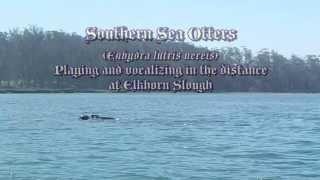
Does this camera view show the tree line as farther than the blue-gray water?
Yes

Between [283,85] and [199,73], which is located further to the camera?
[283,85]

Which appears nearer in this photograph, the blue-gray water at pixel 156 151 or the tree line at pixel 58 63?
the blue-gray water at pixel 156 151

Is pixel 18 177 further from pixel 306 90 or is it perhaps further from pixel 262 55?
pixel 306 90

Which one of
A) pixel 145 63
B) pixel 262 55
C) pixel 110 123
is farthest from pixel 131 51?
pixel 262 55

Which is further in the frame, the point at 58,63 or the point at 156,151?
the point at 58,63

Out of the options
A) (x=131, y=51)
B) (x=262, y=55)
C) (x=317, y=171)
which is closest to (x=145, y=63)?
(x=131, y=51)

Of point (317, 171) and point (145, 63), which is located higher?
point (145, 63)

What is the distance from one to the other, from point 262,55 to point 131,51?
2756 inches

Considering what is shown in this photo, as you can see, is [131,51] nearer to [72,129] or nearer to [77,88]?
[72,129]

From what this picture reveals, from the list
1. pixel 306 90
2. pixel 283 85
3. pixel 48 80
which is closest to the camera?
pixel 48 80

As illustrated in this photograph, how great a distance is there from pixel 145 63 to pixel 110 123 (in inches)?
520

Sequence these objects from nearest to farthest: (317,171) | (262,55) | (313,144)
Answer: (317,171) → (313,144) → (262,55)

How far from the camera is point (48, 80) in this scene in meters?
130

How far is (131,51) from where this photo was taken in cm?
5381
